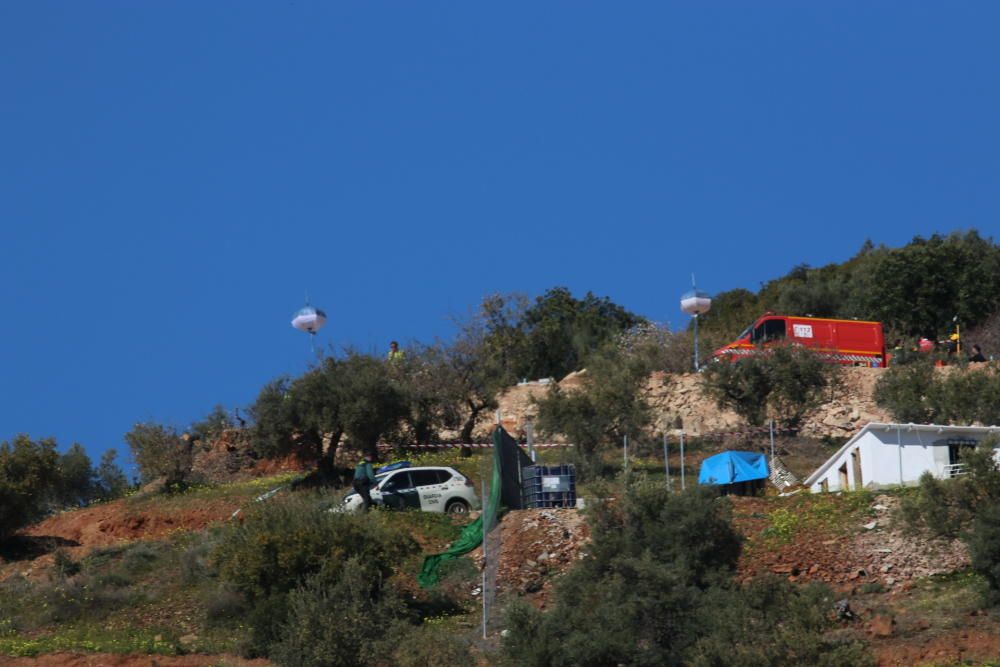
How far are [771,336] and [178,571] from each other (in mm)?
24778

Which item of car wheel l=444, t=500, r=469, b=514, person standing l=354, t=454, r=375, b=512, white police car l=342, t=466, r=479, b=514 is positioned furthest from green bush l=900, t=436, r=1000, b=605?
person standing l=354, t=454, r=375, b=512

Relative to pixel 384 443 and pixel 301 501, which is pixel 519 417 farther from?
pixel 301 501

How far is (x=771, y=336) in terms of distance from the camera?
181ft

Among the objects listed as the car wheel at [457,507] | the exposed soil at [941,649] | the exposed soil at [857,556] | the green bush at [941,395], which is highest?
the green bush at [941,395]

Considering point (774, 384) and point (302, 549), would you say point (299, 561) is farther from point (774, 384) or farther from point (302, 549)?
point (774, 384)

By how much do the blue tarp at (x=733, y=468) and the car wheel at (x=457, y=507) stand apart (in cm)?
579

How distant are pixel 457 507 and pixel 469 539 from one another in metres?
3.10

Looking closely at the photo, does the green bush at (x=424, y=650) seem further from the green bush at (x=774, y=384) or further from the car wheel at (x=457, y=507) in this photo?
the green bush at (x=774, y=384)

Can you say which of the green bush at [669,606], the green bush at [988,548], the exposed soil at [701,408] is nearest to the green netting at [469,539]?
the green bush at [669,606]

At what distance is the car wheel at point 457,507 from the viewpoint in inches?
1551

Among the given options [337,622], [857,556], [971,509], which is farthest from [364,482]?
[971,509]

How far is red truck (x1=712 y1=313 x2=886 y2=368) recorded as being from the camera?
54.9 meters

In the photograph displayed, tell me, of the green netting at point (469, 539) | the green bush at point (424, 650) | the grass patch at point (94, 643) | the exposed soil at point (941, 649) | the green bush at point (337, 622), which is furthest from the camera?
the green netting at point (469, 539)

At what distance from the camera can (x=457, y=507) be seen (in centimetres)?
3959
